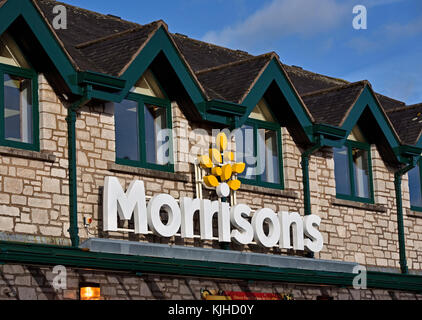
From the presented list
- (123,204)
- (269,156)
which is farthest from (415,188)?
(123,204)

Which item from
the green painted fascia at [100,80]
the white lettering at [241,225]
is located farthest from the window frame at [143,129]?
the white lettering at [241,225]

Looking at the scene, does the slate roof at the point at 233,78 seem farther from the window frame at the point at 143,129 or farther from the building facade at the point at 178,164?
the window frame at the point at 143,129

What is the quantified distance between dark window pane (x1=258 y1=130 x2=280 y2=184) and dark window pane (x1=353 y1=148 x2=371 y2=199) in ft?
10.3

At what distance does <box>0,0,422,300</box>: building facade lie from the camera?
63.1 ft

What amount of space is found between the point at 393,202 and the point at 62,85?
1132cm

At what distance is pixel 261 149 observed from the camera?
79.4ft

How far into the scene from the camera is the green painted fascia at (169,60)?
20.8 m

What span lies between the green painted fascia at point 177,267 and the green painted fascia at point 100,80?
341 cm

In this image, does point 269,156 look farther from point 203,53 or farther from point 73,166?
point 73,166

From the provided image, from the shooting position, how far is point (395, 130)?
91.6 ft

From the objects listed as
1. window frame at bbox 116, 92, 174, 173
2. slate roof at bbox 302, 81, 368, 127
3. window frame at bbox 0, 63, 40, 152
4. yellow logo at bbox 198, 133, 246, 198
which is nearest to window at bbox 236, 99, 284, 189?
yellow logo at bbox 198, 133, 246, 198

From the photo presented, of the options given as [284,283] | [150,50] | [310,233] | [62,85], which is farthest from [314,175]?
[62,85]

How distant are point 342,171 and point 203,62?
4626mm

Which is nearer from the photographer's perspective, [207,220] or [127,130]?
[127,130]
